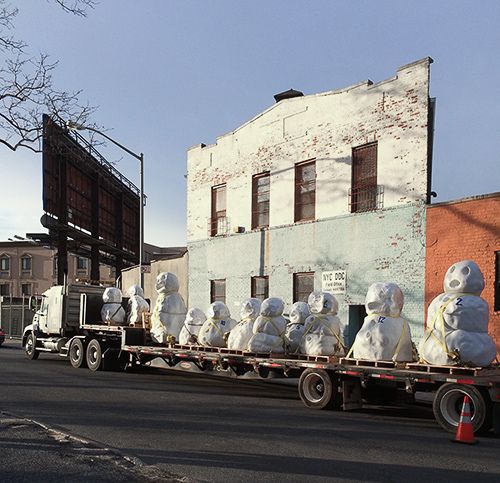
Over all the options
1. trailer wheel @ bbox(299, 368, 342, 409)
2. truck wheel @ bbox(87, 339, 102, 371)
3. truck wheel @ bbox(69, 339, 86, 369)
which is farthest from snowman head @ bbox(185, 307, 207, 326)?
truck wheel @ bbox(69, 339, 86, 369)

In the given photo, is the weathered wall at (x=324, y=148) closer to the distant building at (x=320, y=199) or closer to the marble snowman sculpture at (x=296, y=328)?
Result: the distant building at (x=320, y=199)

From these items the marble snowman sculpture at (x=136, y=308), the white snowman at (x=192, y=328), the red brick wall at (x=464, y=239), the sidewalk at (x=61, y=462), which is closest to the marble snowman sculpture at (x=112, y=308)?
the marble snowman sculpture at (x=136, y=308)

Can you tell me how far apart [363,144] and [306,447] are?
11.3m

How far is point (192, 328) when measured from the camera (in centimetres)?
1479

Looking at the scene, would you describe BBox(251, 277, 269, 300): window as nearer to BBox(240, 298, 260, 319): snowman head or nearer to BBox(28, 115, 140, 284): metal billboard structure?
BBox(240, 298, 260, 319): snowman head

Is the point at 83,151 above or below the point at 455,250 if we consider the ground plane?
above

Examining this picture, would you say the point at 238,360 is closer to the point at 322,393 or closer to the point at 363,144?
the point at 322,393

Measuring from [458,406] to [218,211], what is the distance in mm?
14920

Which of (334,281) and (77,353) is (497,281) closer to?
(334,281)

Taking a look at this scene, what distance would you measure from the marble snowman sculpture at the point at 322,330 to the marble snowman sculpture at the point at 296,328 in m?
0.30

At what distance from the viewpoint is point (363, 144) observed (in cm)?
1730

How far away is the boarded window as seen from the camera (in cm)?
1705

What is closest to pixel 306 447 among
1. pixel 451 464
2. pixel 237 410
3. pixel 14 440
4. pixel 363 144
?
pixel 451 464

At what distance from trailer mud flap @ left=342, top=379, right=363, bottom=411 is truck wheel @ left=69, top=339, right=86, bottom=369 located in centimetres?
997
